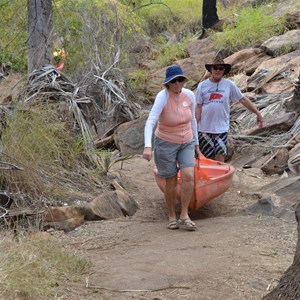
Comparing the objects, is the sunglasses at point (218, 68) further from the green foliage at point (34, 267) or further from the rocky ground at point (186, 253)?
the green foliage at point (34, 267)

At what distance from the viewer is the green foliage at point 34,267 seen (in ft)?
15.0

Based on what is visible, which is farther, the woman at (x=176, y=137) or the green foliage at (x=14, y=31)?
the green foliage at (x=14, y=31)

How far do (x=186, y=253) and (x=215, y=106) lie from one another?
2656 mm

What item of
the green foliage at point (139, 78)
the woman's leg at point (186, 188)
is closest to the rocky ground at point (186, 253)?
the woman's leg at point (186, 188)

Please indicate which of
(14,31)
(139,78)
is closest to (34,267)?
(14,31)

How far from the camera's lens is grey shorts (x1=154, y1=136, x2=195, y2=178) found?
736 cm

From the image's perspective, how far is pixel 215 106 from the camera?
27.6 feet

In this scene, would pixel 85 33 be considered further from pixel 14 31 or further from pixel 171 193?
pixel 171 193

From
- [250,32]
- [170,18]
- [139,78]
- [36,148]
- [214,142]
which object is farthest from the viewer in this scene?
[170,18]

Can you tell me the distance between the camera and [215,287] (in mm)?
5172

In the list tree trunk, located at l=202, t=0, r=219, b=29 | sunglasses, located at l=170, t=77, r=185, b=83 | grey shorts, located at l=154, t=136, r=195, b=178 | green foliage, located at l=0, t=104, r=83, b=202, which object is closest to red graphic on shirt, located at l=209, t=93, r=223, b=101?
grey shorts, located at l=154, t=136, r=195, b=178

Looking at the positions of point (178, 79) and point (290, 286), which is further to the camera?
point (178, 79)

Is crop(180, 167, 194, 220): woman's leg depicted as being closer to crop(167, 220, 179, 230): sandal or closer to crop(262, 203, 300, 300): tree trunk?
crop(167, 220, 179, 230): sandal

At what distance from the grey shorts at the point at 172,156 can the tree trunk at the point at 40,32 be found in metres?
3.41
